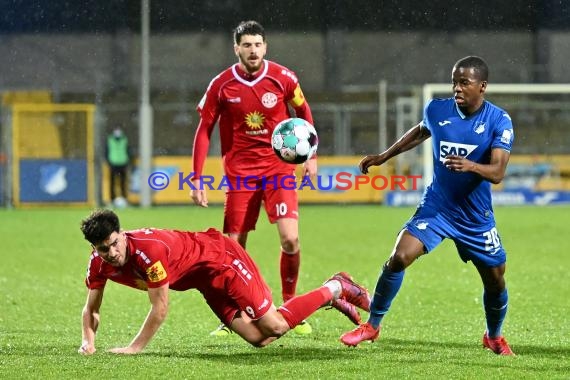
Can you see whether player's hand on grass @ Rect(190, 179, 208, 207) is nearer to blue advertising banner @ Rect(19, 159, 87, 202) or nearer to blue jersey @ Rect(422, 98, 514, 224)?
blue jersey @ Rect(422, 98, 514, 224)

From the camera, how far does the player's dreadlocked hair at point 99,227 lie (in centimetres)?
597

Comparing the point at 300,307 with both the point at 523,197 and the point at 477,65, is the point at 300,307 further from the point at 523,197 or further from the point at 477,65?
the point at 523,197

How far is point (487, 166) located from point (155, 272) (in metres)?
1.91

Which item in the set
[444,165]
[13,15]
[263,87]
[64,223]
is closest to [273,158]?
[263,87]

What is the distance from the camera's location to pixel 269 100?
8234 millimetres

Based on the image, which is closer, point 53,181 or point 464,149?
point 464,149

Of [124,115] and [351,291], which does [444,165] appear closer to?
[351,291]

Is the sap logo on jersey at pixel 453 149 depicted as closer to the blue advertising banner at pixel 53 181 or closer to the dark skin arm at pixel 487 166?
the dark skin arm at pixel 487 166

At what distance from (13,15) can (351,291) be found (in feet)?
81.3

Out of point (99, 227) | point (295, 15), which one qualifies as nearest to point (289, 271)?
point (99, 227)

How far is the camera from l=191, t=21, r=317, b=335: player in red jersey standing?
8.21 m

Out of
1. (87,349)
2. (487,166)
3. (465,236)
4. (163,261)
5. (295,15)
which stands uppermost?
(295,15)

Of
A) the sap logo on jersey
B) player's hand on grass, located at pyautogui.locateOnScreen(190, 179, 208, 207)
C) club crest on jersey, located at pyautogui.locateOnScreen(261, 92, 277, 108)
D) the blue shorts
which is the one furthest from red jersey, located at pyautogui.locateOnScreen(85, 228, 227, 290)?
club crest on jersey, located at pyautogui.locateOnScreen(261, 92, 277, 108)

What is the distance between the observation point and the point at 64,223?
760 inches
